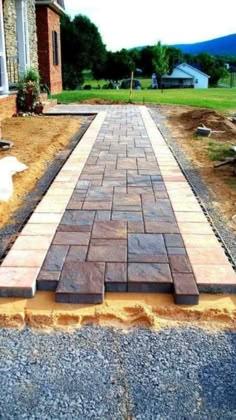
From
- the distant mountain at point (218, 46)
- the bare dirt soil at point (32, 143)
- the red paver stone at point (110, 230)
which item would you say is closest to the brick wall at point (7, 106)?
the bare dirt soil at point (32, 143)

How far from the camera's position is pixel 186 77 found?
2349 inches

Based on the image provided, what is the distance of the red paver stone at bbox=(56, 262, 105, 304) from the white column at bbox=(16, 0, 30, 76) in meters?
10.4

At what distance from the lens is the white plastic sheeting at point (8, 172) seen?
14.4 feet

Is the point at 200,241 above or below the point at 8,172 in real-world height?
below

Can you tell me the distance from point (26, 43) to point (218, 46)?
8894cm

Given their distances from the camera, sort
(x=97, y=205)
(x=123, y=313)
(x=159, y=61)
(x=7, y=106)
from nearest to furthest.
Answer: (x=123, y=313), (x=97, y=205), (x=7, y=106), (x=159, y=61)

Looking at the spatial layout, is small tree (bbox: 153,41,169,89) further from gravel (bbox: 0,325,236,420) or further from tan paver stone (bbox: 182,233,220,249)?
gravel (bbox: 0,325,236,420)

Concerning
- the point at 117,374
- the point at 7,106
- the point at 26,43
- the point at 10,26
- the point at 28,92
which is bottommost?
the point at 117,374

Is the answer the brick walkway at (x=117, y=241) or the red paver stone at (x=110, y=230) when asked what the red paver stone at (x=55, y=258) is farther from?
the red paver stone at (x=110, y=230)

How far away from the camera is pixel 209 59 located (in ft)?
209

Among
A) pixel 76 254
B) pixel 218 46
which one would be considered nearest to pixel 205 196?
pixel 76 254

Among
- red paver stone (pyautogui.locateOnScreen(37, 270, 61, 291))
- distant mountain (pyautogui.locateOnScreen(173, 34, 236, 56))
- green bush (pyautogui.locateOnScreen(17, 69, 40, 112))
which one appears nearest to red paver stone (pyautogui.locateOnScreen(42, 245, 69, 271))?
red paver stone (pyautogui.locateOnScreen(37, 270, 61, 291))

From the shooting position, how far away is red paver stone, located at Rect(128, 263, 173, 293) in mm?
2582

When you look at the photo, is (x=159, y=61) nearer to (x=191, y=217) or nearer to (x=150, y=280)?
(x=191, y=217)
